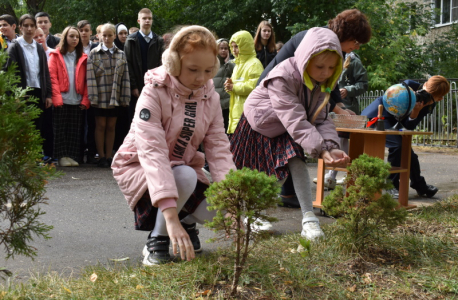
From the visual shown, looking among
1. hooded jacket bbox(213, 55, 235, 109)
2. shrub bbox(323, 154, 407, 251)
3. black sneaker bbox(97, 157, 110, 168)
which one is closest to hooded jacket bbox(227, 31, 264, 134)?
hooded jacket bbox(213, 55, 235, 109)

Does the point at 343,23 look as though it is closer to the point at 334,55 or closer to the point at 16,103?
the point at 334,55

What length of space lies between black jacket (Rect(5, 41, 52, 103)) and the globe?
483cm

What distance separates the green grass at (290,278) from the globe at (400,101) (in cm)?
204

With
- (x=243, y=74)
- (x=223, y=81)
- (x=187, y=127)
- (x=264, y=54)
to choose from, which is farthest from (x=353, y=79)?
(x=187, y=127)

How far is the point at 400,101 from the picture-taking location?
17.1 ft

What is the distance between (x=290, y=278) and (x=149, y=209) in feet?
3.28

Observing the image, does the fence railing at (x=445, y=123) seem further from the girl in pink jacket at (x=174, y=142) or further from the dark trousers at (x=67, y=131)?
the girl in pink jacket at (x=174, y=142)

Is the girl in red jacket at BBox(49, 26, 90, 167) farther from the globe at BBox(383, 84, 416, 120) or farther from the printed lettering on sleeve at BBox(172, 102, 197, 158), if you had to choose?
the printed lettering on sleeve at BBox(172, 102, 197, 158)

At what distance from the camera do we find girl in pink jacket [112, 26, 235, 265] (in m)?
3.00

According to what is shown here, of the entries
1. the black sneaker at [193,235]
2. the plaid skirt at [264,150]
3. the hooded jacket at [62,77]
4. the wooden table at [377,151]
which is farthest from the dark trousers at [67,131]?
the black sneaker at [193,235]

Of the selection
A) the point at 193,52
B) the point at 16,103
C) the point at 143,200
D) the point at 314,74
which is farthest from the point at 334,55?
the point at 16,103

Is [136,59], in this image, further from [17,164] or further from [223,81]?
[17,164]

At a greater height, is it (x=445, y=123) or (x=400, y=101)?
(x=400, y=101)

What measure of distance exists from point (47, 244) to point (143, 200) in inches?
42.0
